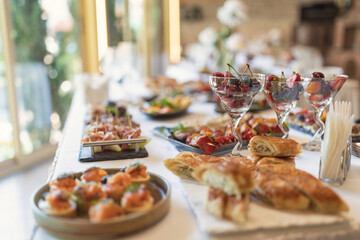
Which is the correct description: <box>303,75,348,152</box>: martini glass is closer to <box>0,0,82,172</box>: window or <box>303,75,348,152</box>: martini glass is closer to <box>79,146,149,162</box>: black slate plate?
<box>79,146,149,162</box>: black slate plate

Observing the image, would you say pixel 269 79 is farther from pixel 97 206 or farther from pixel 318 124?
pixel 97 206

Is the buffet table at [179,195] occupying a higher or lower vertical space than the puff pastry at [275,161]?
lower

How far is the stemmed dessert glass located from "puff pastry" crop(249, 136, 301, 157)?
0.74 feet

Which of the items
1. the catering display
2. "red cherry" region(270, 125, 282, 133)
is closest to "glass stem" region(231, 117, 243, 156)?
"red cherry" region(270, 125, 282, 133)

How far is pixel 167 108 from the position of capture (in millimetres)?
2262

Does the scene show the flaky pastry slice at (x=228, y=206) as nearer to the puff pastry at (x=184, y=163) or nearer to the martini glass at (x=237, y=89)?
the puff pastry at (x=184, y=163)

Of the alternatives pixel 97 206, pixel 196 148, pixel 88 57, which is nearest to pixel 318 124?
pixel 196 148

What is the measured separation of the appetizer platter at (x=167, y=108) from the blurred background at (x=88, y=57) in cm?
55

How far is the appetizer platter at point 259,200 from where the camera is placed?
92 centimetres

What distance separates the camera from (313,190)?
→ 0.97m

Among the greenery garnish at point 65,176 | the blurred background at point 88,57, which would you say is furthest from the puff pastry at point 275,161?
the blurred background at point 88,57

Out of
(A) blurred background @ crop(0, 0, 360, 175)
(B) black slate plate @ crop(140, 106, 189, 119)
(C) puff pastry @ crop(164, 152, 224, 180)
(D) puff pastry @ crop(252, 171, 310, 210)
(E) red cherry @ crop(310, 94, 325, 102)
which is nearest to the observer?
(D) puff pastry @ crop(252, 171, 310, 210)

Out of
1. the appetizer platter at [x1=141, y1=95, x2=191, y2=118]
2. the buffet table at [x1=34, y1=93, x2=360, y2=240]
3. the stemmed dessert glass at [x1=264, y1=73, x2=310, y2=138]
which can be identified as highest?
the stemmed dessert glass at [x1=264, y1=73, x2=310, y2=138]

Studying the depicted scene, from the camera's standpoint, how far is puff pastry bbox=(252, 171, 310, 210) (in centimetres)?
97
